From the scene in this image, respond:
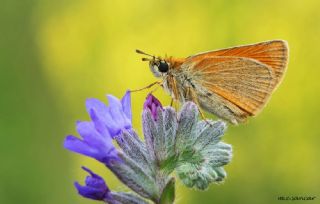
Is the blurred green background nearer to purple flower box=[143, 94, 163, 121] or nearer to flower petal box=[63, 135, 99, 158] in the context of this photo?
purple flower box=[143, 94, 163, 121]

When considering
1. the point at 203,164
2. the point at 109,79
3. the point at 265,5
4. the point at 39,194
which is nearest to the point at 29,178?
the point at 39,194

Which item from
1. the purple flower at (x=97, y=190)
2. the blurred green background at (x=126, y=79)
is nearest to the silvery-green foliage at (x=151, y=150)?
the purple flower at (x=97, y=190)

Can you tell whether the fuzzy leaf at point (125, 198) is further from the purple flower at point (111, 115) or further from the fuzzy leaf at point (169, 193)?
the purple flower at point (111, 115)

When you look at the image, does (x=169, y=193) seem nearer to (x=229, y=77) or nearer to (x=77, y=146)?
(x=77, y=146)

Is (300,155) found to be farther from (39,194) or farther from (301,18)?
(39,194)

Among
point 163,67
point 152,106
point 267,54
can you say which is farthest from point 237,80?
point 152,106

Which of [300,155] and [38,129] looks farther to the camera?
[38,129]
